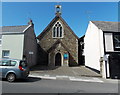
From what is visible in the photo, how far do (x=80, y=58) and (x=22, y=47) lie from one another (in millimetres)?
12646

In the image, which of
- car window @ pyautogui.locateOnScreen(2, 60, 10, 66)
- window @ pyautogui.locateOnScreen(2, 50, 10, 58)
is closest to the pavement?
car window @ pyautogui.locateOnScreen(2, 60, 10, 66)

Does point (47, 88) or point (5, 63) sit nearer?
point (47, 88)

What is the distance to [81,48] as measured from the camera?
2173 centimetres

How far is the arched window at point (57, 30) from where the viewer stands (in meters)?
20.2

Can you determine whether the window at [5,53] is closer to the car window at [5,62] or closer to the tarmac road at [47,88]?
the car window at [5,62]

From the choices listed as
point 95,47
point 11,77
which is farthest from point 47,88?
point 95,47

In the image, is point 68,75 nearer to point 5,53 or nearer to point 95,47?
point 95,47

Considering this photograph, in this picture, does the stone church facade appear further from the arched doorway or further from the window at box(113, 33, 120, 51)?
the window at box(113, 33, 120, 51)

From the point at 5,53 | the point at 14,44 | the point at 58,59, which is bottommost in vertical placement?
the point at 58,59

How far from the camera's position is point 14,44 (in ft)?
41.4

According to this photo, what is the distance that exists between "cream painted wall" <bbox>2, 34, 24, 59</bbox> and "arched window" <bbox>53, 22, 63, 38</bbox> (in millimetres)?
8570

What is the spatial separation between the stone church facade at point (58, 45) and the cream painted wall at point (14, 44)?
6.97 meters

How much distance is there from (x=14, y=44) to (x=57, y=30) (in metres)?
9.89

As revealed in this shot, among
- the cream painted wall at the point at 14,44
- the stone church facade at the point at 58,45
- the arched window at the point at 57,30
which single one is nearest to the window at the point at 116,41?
the stone church facade at the point at 58,45
